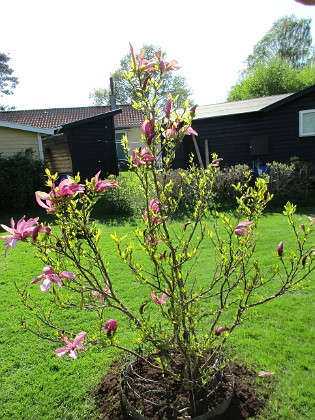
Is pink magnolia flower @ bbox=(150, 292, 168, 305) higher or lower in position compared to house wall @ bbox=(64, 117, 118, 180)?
lower

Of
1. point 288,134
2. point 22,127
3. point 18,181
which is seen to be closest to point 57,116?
point 22,127

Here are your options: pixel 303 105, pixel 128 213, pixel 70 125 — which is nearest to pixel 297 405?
Answer: pixel 128 213

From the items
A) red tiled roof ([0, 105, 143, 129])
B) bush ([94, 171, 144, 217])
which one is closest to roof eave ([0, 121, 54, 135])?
bush ([94, 171, 144, 217])

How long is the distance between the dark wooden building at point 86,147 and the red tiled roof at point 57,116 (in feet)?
27.3

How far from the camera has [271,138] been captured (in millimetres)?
12383

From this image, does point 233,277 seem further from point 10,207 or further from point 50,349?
point 10,207

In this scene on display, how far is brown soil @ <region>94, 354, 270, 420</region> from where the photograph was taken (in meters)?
2.04

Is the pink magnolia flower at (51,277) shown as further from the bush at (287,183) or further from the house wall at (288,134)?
the house wall at (288,134)

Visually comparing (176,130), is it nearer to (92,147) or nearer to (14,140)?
(14,140)

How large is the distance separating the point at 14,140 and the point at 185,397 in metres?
11.9

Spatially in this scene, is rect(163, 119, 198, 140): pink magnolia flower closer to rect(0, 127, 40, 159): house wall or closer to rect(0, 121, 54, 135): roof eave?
rect(0, 121, 54, 135): roof eave

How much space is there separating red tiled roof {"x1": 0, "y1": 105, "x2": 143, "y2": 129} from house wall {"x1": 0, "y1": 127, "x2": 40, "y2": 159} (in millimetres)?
9778

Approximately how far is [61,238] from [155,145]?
2.27 feet

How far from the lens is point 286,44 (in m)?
38.7
